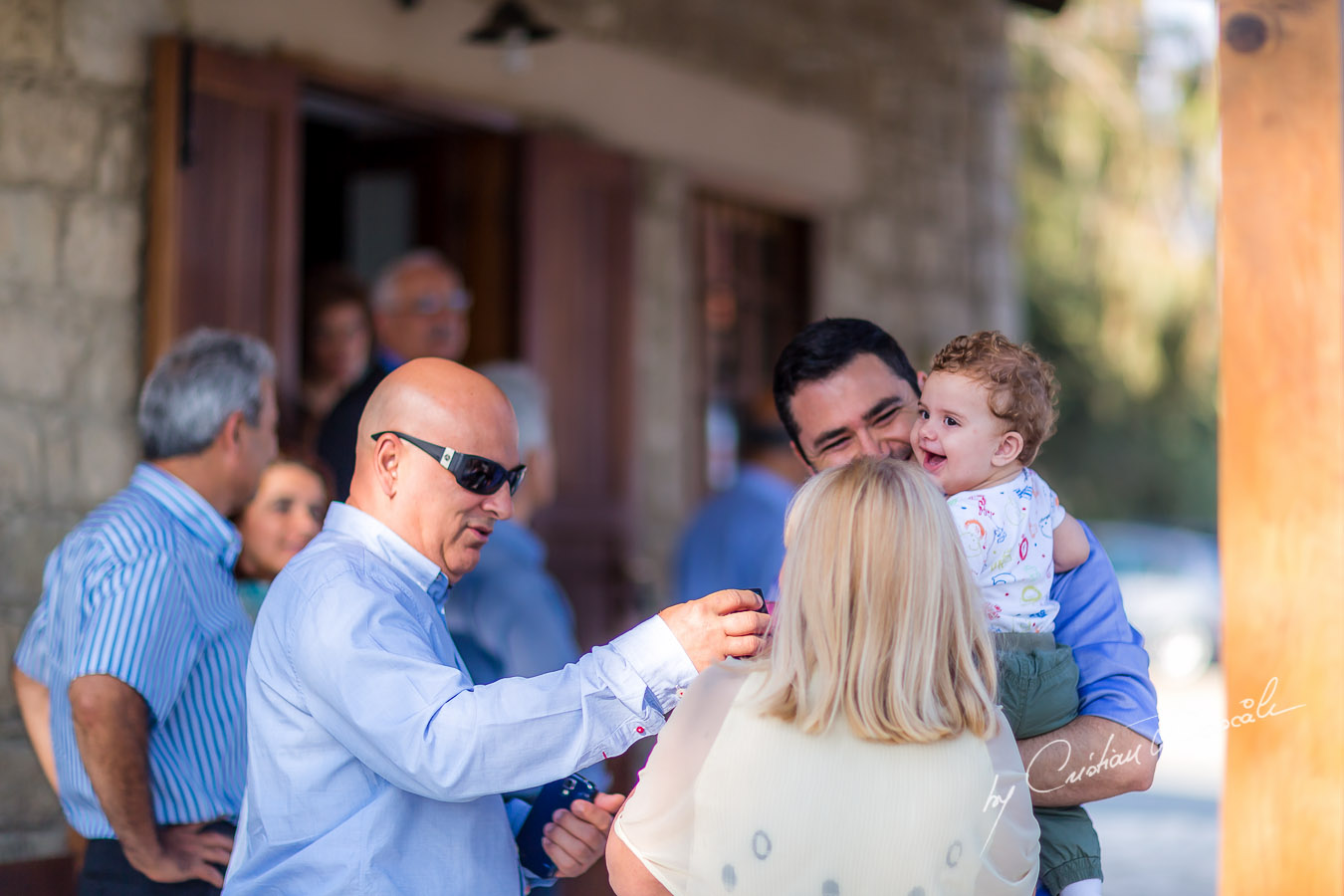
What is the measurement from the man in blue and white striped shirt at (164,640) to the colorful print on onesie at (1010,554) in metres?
1.57

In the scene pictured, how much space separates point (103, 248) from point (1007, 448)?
2989 mm

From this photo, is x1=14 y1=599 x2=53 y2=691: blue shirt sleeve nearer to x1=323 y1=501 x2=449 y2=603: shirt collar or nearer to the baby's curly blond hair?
x1=323 y1=501 x2=449 y2=603: shirt collar

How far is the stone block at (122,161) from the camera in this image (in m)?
4.18

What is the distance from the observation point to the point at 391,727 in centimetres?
193

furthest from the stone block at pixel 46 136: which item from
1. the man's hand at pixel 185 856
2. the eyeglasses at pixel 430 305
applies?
the man's hand at pixel 185 856

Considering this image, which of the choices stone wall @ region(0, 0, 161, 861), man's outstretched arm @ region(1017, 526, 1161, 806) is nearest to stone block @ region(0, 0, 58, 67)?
stone wall @ region(0, 0, 161, 861)

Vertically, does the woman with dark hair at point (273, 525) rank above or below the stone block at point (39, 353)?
below

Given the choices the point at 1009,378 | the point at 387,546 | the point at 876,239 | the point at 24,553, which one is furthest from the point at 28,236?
the point at 876,239

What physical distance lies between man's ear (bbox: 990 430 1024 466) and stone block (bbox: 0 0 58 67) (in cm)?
312

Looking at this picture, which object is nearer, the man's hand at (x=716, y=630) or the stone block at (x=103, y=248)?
the man's hand at (x=716, y=630)

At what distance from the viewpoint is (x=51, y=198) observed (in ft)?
13.3

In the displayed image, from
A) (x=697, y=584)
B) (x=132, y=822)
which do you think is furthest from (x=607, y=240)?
(x=132, y=822)

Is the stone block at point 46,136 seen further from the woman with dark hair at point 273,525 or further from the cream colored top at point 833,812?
the cream colored top at point 833,812

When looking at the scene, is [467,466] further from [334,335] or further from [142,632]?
[334,335]
